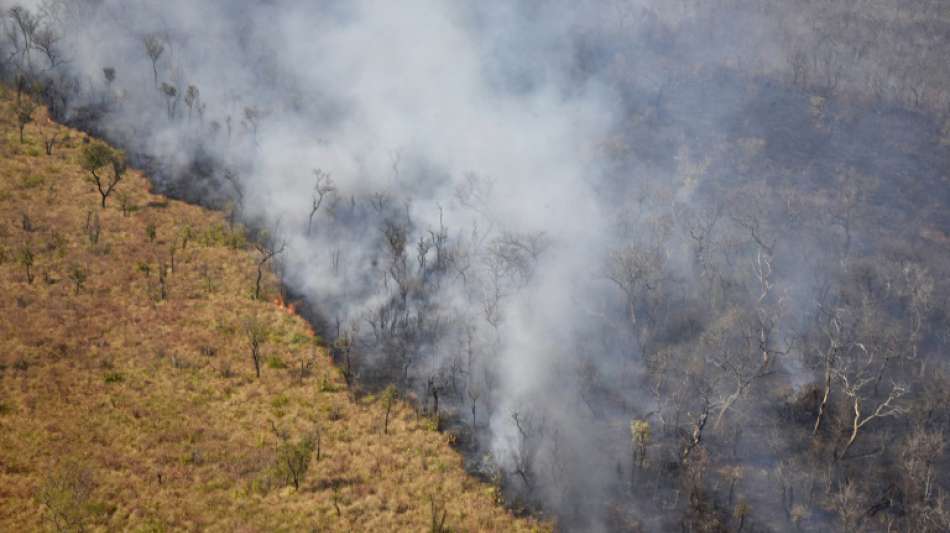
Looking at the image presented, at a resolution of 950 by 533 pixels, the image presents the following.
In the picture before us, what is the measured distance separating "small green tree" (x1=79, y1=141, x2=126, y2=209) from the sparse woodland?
10.5 inches

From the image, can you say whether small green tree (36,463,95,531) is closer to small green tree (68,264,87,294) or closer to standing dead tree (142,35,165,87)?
small green tree (68,264,87,294)

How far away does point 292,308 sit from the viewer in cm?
4472

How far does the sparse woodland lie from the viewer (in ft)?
107

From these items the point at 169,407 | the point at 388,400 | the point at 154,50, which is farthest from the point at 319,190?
the point at 154,50

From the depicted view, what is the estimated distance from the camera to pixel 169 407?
34.8 metres

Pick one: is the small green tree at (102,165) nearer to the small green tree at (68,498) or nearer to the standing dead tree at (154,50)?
the standing dead tree at (154,50)

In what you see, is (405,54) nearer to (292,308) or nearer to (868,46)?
(292,308)

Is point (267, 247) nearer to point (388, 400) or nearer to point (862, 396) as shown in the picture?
point (388, 400)

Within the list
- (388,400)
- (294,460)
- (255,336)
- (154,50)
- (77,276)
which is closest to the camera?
(294,460)

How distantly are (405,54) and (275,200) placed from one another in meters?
32.6

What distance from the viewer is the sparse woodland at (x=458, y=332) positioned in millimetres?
32719

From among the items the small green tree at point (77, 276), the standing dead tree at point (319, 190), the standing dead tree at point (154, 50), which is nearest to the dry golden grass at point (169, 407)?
the small green tree at point (77, 276)

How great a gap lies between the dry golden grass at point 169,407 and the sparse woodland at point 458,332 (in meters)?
0.15

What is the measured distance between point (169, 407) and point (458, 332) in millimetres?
17331
